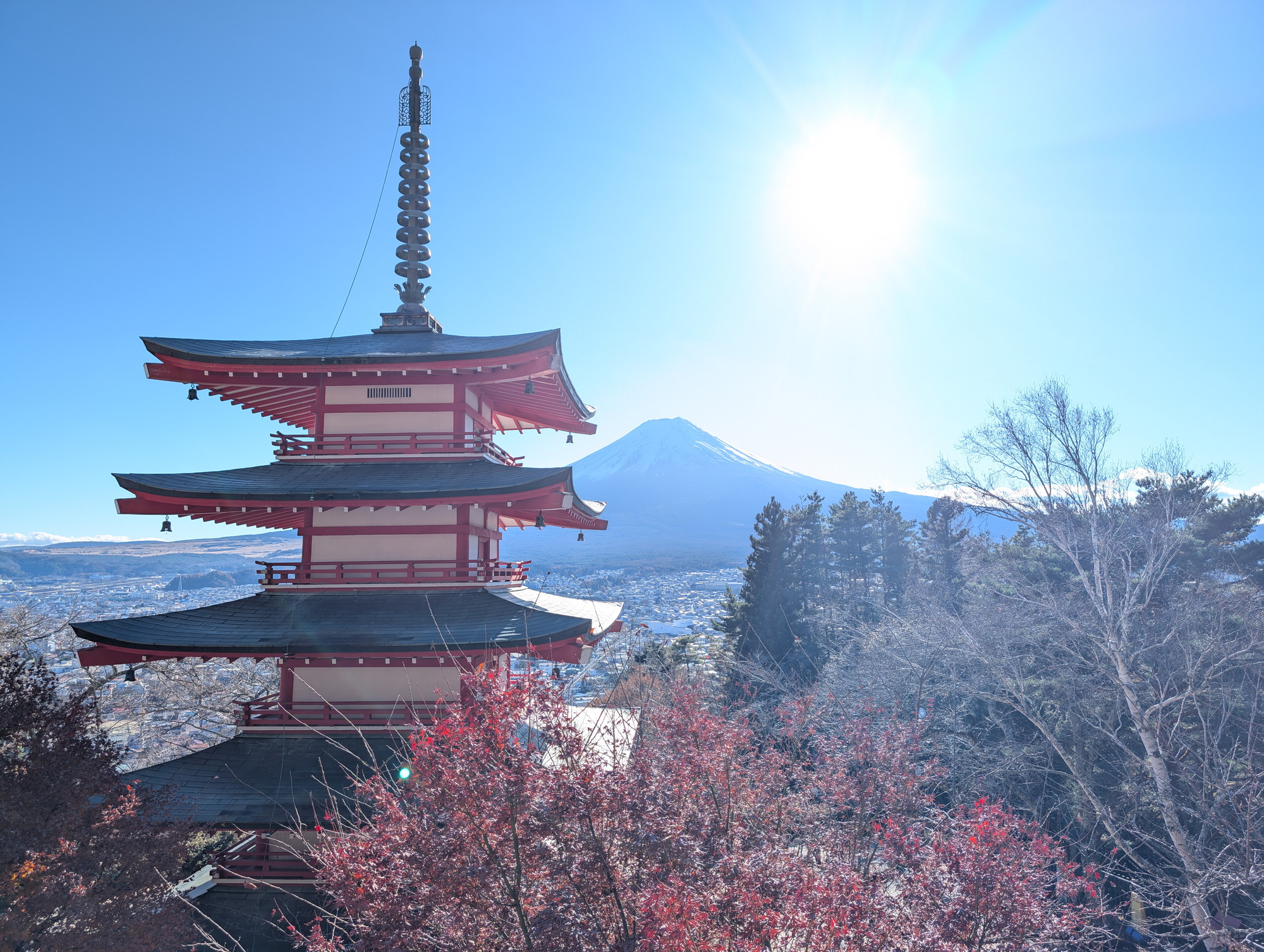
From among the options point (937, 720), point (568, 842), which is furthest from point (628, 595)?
point (568, 842)

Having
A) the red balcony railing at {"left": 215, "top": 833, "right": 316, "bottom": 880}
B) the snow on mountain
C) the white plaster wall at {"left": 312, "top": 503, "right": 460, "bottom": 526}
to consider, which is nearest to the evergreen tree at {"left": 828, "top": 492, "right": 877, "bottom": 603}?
the white plaster wall at {"left": 312, "top": 503, "right": 460, "bottom": 526}

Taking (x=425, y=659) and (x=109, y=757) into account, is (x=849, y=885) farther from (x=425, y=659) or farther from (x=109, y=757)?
(x=109, y=757)

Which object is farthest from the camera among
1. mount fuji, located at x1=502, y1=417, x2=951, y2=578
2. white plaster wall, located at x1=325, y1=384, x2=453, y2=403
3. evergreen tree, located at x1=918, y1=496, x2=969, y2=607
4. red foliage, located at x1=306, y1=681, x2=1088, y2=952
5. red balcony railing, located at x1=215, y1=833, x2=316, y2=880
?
mount fuji, located at x1=502, y1=417, x2=951, y2=578

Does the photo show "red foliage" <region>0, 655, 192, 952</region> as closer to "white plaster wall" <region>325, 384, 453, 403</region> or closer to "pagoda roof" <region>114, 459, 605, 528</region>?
"pagoda roof" <region>114, 459, 605, 528</region>

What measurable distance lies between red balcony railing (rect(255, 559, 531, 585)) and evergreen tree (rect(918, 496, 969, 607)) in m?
23.7

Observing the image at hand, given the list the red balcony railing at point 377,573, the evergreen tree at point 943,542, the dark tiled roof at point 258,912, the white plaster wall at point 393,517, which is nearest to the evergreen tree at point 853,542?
the evergreen tree at point 943,542

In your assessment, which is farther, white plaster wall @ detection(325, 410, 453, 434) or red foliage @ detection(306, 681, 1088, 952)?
white plaster wall @ detection(325, 410, 453, 434)

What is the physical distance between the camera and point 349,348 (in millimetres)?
8844

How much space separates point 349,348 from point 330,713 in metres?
4.96

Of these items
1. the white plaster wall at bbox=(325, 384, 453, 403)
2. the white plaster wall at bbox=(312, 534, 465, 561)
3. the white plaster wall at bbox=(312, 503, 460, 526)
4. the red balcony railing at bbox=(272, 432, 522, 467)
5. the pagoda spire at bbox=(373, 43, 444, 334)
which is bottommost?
the white plaster wall at bbox=(312, 534, 465, 561)

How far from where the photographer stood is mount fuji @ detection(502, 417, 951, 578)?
67875 mm

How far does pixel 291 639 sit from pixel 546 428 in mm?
5991

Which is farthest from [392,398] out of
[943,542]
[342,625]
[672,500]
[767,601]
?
[672,500]

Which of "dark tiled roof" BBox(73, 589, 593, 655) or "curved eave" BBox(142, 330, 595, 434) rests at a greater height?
"curved eave" BBox(142, 330, 595, 434)
